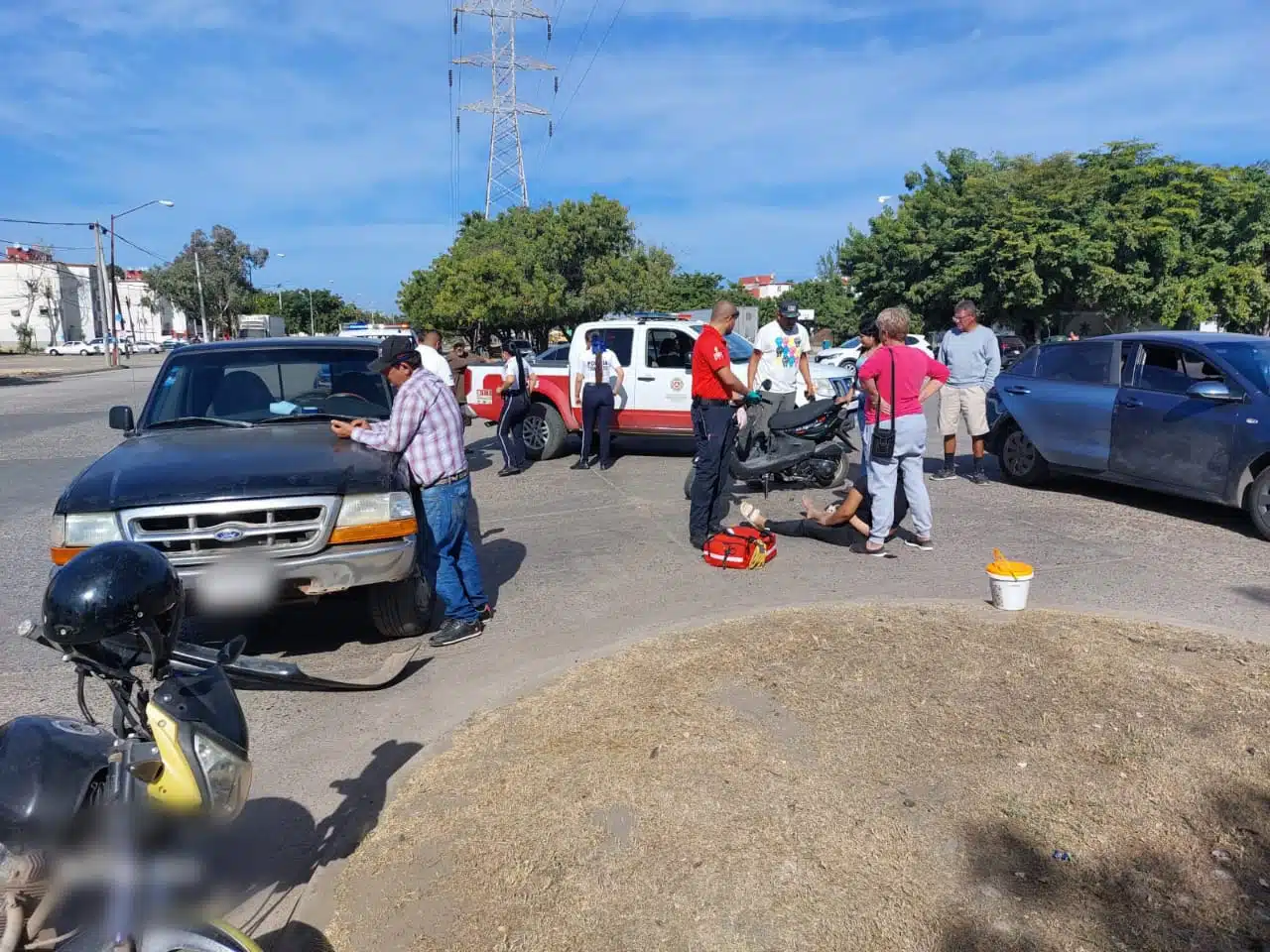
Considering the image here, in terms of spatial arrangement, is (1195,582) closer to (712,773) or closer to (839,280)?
(712,773)

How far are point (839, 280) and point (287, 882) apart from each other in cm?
6830

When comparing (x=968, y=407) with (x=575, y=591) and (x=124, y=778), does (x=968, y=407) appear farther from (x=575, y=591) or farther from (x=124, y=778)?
(x=124, y=778)

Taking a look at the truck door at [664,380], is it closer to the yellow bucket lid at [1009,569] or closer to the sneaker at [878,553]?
the sneaker at [878,553]

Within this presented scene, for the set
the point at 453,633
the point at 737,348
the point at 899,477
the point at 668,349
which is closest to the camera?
the point at 453,633

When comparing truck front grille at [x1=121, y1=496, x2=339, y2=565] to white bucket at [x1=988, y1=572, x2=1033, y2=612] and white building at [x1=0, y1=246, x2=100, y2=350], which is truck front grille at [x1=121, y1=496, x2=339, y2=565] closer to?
white bucket at [x1=988, y1=572, x2=1033, y2=612]

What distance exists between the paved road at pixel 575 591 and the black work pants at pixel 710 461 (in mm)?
340

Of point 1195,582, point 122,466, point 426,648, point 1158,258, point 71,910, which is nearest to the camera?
point 71,910

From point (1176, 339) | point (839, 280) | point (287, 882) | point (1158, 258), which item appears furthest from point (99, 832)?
point (839, 280)

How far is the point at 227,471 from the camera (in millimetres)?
5160

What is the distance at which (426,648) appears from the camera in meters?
5.73

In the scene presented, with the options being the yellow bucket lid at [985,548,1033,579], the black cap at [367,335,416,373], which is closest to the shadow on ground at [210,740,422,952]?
the black cap at [367,335,416,373]

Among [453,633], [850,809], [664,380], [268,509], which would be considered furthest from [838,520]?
[664,380]

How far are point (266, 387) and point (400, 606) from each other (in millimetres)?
2113

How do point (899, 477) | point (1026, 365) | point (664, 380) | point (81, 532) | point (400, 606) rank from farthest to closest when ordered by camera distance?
point (664, 380)
point (1026, 365)
point (899, 477)
point (400, 606)
point (81, 532)
